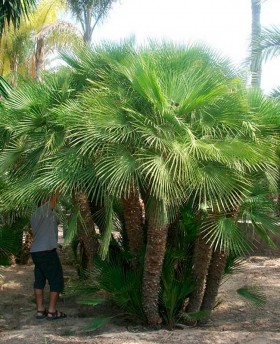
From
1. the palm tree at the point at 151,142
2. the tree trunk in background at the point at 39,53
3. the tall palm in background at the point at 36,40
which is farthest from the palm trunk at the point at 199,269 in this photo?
the tree trunk in background at the point at 39,53

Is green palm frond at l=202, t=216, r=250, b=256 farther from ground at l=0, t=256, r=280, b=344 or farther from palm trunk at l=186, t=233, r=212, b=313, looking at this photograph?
ground at l=0, t=256, r=280, b=344

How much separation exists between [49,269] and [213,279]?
1.79 m

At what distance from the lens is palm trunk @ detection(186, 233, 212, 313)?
5.86m

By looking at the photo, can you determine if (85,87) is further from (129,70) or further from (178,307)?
(178,307)

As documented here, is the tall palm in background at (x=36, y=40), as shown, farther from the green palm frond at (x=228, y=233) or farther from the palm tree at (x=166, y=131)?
the green palm frond at (x=228, y=233)

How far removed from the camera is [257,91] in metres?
5.54

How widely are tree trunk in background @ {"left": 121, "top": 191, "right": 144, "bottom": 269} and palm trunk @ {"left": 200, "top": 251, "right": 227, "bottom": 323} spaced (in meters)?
0.80

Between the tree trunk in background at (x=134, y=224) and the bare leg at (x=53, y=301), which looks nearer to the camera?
the tree trunk in background at (x=134, y=224)

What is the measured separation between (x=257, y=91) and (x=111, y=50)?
4.98 feet

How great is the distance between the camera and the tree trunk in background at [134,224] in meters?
5.85

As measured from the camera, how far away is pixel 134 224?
5996mm

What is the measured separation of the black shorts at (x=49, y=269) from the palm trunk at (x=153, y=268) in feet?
3.60

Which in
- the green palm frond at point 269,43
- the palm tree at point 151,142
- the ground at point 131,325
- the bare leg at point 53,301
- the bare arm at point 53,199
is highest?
the green palm frond at point 269,43

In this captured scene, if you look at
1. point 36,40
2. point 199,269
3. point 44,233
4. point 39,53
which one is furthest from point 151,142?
point 39,53
